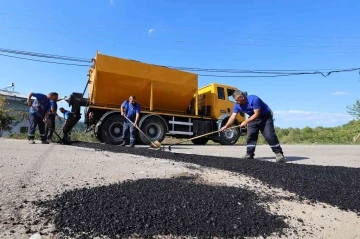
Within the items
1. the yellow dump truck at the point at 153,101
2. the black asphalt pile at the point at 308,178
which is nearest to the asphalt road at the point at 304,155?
the black asphalt pile at the point at 308,178

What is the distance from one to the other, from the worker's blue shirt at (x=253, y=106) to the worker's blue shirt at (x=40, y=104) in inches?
216

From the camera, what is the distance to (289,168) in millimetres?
4902

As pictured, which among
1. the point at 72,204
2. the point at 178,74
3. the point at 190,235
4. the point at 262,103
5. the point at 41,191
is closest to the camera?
the point at 190,235

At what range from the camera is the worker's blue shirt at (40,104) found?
830cm

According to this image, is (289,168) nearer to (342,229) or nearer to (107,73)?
(342,229)

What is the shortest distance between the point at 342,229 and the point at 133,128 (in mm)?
6894

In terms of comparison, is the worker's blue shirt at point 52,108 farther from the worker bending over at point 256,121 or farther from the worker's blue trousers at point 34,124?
the worker bending over at point 256,121

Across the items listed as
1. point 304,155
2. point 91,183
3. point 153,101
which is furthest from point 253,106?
point 153,101

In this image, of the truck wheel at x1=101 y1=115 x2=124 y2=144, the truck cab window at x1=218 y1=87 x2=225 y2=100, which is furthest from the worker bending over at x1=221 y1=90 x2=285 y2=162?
the truck cab window at x1=218 y1=87 x2=225 y2=100

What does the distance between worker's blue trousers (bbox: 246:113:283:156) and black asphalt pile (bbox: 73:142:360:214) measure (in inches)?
39.6

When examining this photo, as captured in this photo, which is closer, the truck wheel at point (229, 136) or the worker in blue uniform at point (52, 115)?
the worker in blue uniform at point (52, 115)

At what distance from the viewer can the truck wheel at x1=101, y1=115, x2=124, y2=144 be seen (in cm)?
1064

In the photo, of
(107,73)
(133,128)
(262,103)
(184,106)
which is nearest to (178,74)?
(184,106)

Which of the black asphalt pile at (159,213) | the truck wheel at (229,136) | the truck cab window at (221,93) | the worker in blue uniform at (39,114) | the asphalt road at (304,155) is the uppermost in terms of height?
the truck cab window at (221,93)
